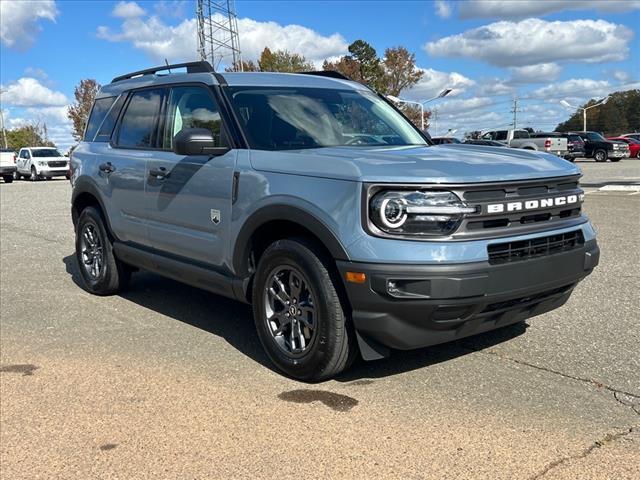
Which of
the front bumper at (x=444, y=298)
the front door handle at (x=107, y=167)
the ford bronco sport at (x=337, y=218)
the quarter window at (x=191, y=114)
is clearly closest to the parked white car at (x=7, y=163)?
the front door handle at (x=107, y=167)

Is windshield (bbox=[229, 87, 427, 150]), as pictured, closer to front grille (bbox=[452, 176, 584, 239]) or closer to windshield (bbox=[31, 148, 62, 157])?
front grille (bbox=[452, 176, 584, 239])

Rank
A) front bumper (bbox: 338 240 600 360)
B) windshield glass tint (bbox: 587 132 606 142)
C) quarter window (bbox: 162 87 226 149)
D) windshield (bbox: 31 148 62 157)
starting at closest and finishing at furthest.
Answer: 1. front bumper (bbox: 338 240 600 360)
2. quarter window (bbox: 162 87 226 149)
3. windshield (bbox: 31 148 62 157)
4. windshield glass tint (bbox: 587 132 606 142)

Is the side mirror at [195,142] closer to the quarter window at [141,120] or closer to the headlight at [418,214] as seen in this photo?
the quarter window at [141,120]

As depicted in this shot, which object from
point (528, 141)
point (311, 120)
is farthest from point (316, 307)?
point (528, 141)

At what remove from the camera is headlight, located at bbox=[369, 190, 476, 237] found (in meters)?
3.32

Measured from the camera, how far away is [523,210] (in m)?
3.57

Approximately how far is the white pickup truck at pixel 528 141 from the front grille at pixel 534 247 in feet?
90.5

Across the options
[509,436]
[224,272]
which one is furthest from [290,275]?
[509,436]

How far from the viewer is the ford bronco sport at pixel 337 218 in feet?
10.9

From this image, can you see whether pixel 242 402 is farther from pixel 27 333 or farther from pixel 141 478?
pixel 27 333

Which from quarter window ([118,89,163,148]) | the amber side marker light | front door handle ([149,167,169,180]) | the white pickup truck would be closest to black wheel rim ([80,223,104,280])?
quarter window ([118,89,163,148])

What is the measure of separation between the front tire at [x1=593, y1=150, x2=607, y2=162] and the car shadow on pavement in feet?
111

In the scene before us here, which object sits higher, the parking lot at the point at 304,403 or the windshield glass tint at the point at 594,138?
the windshield glass tint at the point at 594,138

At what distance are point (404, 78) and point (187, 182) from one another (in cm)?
6401
